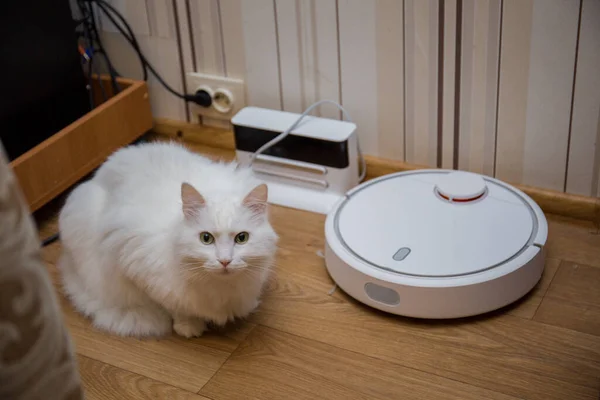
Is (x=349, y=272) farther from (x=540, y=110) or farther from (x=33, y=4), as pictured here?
(x=33, y=4)

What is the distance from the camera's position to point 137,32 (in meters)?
2.13

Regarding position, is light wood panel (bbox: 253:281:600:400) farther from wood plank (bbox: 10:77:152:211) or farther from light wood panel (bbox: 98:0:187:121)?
light wood panel (bbox: 98:0:187:121)

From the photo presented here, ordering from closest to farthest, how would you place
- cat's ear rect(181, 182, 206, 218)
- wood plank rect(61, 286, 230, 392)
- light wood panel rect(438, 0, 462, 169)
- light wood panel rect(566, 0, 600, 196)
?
cat's ear rect(181, 182, 206, 218) → wood plank rect(61, 286, 230, 392) → light wood panel rect(566, 0, 600, 196) → light wood panel rect(438, 0, 462, 169)

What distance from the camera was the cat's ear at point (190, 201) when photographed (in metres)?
1.34

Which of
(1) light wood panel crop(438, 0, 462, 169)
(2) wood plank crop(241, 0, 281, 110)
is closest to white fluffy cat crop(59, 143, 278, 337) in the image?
(2) wood plank crop(241, 0, 281, 110)

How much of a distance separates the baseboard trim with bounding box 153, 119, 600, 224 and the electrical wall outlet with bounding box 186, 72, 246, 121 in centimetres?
6

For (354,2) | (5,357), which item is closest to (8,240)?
(5,357)

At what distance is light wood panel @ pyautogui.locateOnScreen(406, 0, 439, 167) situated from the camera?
68.1 inches

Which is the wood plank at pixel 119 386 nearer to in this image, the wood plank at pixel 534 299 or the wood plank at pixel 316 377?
the wood plank at pixel 316 377

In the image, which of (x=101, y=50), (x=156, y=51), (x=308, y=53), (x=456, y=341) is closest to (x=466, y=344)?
(x=456, y=341)

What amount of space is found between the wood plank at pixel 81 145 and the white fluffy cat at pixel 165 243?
0.23 metres

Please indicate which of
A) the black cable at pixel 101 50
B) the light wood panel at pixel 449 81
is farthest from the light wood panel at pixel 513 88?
the black cable at pixel 101 50

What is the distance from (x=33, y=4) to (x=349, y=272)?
0.98m

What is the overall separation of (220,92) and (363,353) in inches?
36.6
